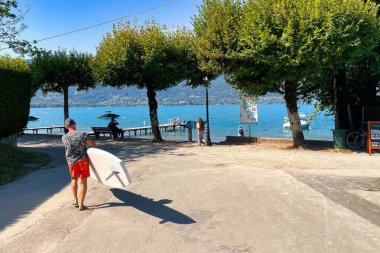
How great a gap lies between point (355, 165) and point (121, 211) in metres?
9.22

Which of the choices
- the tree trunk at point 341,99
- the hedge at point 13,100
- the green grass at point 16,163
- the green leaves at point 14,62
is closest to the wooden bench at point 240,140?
the tree trunk at point 341,99

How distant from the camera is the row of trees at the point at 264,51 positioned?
562 inches

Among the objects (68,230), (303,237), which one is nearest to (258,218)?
(303,237)

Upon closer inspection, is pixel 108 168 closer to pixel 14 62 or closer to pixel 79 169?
pixel 79 169

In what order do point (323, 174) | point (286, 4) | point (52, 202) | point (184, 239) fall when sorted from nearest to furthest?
point (184, 239)
point (52, 202)
point (323, 174)
point (286, 4)

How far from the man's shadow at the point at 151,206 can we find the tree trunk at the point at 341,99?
13.5m

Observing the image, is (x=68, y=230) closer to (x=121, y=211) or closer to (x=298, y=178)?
(x=121, y=211)

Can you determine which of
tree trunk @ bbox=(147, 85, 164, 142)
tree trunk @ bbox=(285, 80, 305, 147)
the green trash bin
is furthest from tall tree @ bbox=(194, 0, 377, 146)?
tree trunk @ bbox=(147, 85, 164, 142)

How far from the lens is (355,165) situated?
486 inches

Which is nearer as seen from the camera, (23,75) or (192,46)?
(23,75)

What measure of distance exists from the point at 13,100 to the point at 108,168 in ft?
30.1

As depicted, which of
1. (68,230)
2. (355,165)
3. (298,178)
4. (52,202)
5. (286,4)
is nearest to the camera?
(68,230)

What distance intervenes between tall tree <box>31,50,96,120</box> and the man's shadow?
21.6 m

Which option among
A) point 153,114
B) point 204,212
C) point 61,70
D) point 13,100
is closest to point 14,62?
point 61,70
